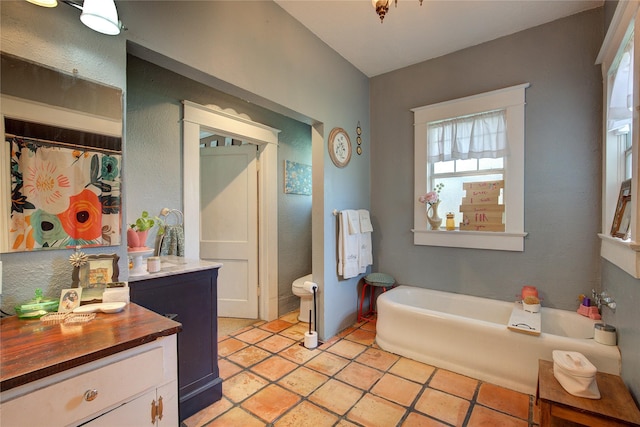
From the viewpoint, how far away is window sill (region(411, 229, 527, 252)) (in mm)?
2539

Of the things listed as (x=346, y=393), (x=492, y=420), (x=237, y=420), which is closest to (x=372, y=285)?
(x=346, y=393)

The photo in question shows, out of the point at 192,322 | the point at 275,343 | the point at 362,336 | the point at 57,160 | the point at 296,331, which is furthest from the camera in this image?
the point at 296,331

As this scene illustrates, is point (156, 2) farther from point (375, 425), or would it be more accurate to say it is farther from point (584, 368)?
point (584, 368)

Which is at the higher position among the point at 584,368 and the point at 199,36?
the point at 199,36

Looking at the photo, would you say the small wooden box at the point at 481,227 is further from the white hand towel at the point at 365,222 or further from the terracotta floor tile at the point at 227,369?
the terracotta floor tile at the point at 227,369

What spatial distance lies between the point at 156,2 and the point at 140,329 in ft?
5.31

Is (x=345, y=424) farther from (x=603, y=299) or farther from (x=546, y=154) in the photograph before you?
(x=546, y=154)

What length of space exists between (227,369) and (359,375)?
102 cm

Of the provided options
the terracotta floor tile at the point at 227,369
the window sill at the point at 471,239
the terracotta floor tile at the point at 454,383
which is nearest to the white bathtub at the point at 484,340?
the terracotta floor tile at the point at 454,383

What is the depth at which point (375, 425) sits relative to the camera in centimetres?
166

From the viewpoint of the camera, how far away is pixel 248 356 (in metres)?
2.43

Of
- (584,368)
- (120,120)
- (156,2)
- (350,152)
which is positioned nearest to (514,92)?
(350,152)

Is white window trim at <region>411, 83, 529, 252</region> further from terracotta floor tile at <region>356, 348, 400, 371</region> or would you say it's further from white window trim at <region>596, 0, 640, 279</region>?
terracotta floor tile at <region>356, 348, 400, 371</region>

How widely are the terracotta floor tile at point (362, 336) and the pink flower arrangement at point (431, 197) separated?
1439mm
